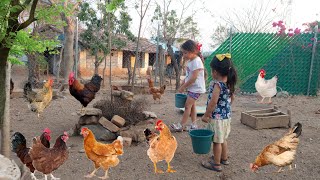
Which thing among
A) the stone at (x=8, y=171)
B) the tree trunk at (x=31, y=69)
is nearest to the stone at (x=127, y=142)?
the stone at (x=8, y=171)

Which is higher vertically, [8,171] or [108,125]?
[8,171]

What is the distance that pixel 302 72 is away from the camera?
34.4ft

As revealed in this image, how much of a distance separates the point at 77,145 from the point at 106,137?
1.62 ft

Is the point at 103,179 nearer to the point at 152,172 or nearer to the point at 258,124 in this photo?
the point at 152,172

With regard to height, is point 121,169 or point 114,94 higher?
point 114,94

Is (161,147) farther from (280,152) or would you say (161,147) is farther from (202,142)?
(280,152)

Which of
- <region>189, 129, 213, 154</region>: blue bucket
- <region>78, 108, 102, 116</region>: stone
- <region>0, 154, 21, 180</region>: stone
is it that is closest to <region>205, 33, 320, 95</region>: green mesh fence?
<region>78, 108, 102, 116</region>: stone

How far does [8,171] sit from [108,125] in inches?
113

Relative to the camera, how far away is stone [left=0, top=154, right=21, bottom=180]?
1837 mm

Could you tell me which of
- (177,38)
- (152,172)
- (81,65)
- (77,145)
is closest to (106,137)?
(77,145)

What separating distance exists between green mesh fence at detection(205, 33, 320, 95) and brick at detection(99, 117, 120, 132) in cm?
668

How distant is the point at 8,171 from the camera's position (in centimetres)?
192

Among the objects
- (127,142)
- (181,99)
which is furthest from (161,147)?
(181,99)

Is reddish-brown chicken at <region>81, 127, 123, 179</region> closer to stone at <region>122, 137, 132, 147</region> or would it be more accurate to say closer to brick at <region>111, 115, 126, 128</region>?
stone at <region>122, 137, 132, 147</region>
